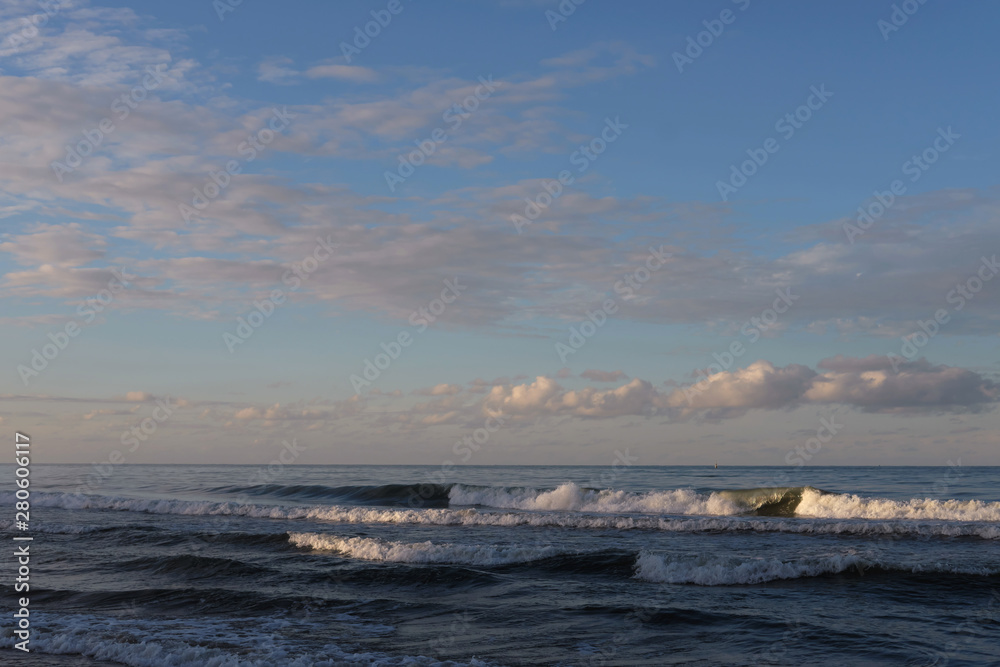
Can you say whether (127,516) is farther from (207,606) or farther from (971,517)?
(971,517)

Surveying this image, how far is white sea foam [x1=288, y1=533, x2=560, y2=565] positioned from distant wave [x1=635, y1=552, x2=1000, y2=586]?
364 centimetres

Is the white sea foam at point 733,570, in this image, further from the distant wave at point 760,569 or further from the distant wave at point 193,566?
the distant wave at point 193,566

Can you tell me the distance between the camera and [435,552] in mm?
21141

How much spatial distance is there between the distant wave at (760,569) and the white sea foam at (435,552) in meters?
3.64

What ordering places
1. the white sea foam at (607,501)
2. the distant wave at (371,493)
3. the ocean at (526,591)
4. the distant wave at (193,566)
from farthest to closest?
1. the distant wave at (371,493)
2. the white sea foam at (607,501)
3. the distant wave at (193,566)
4. the ocean at (526,591)

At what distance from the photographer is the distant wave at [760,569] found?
17250 mm

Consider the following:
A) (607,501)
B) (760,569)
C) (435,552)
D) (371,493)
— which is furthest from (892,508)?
(371,493)

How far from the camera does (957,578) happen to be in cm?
1670

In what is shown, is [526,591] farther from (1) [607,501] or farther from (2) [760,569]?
(1) [607,501]

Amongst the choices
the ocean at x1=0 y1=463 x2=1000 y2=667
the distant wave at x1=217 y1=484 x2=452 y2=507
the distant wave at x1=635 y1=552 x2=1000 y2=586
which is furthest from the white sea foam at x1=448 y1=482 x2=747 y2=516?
the distant wave at x1=635 y1=552 x2=1000 y2=586

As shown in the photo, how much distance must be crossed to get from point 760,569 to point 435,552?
9.41m

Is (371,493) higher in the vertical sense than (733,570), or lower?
lower

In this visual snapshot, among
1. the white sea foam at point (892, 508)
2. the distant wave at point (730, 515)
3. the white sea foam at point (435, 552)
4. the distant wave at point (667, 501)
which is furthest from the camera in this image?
the distant wave at point (667, 501)

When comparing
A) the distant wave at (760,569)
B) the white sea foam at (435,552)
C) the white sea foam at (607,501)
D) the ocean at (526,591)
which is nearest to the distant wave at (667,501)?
the white sea foam at (607,501)
